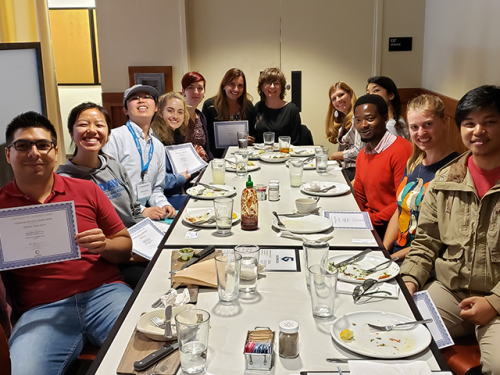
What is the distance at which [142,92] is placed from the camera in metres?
3.37

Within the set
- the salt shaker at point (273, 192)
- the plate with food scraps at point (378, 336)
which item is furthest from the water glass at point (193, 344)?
the salt shaker at point (273, 192)

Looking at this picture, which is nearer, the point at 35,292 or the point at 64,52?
the point at 35,292

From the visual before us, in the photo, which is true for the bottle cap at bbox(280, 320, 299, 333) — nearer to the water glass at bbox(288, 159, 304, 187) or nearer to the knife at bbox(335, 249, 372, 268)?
the knife at bbox(335, 249, 372, 268)

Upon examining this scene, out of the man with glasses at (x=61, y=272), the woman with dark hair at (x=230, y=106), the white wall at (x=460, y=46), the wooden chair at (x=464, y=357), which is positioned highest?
the white wall at (x=460, y=46)

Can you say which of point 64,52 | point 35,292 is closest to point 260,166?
point 35,292

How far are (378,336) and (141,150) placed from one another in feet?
7.57

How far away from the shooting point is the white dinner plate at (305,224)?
2066mm

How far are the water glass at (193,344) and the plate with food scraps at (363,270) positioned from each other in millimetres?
609

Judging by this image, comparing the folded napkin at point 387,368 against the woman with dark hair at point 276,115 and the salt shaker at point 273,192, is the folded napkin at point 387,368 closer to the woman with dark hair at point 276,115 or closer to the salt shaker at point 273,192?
the salt shaker at point 273,192

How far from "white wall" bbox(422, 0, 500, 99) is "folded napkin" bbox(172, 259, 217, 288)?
3.05 m

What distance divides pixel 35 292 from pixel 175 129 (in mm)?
2273

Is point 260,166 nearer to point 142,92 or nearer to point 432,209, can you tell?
point 142,92

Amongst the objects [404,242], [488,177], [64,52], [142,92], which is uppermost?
[64,52]

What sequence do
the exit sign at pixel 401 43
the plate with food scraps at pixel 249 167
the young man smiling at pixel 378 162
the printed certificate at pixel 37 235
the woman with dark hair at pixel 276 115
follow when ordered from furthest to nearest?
the exit sign at pixel 401 43, the woman with dark hair at pixel 276 115, the plate with food scraps at pixel 249 167, the young man smiling at pixel 378 162, the printed certificate at pixel 37 235
